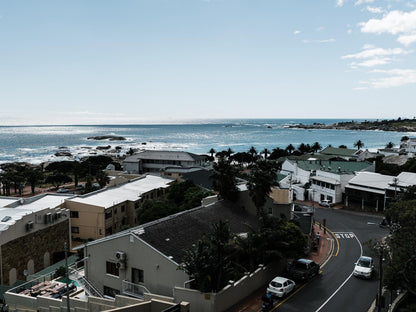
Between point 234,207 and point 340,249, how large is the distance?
498 inches

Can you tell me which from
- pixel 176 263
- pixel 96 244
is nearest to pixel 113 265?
pixel 96 244

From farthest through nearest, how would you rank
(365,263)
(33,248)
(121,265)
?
(33,248), (365,263), (121,265)

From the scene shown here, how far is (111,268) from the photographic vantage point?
90.4ft

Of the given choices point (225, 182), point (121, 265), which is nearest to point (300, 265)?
point (225, 182)

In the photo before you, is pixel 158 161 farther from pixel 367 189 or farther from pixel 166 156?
pixel 367 189

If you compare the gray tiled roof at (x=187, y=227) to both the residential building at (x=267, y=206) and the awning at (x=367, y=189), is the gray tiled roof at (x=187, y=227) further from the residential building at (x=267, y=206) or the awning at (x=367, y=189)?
the awning at (x=367, y=189)

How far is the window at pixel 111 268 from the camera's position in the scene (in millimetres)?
27344

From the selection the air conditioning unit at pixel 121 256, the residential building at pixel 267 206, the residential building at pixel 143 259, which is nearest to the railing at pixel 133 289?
the residential building at pixel 143 259

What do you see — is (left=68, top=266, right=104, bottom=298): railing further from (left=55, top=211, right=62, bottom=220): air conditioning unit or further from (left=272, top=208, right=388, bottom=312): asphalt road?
(left=55, top=211, right=62, bottom=220): air conditioning unit

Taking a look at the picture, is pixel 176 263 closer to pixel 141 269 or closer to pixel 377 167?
pixel 141 269

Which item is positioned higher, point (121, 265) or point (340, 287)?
point (121, 265)

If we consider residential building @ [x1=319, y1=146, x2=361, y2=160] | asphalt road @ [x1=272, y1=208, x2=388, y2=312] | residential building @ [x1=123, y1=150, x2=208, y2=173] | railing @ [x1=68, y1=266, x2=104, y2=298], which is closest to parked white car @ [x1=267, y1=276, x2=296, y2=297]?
asphalt road @ [x1=272, y1=208, x2=388, y2=312]

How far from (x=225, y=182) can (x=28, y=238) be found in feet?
73.1

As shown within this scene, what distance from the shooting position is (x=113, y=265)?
90.1 feet
